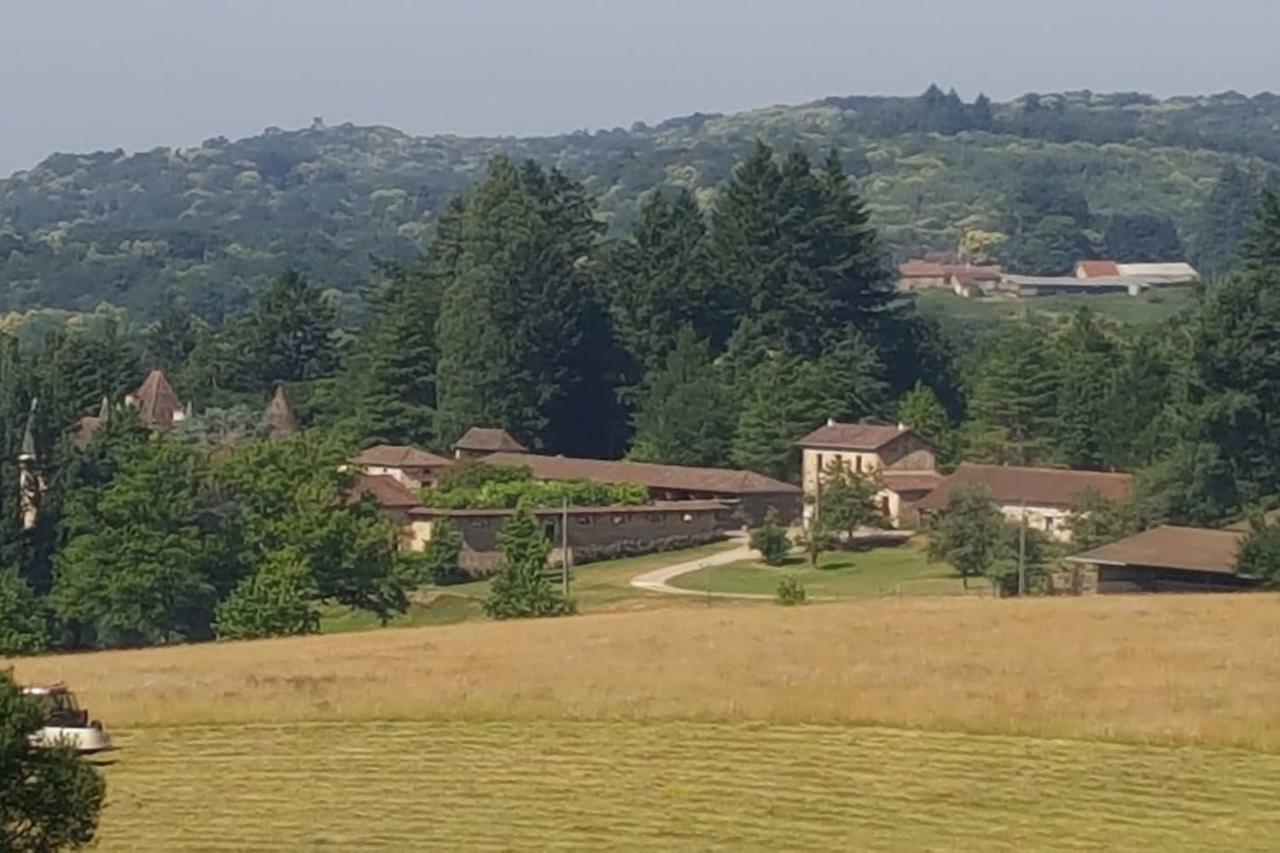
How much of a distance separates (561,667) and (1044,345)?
53694 millimetres

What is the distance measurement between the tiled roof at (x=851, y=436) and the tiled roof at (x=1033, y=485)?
379 cm

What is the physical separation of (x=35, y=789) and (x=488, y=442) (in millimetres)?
64670

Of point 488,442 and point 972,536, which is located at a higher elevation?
point 972,536

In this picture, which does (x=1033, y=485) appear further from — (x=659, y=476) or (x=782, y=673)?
(x=782, y=673)

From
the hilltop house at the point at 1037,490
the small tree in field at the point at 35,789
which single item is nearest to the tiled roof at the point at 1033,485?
the hilltop house at the point at 1037,490

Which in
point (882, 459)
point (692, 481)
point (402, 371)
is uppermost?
point (402, 371)

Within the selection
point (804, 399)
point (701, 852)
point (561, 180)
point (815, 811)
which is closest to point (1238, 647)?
point (815, 811)

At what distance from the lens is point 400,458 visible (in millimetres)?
79500

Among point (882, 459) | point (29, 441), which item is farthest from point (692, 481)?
point (29, 441)

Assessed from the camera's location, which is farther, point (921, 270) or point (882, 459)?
point (921, 270)

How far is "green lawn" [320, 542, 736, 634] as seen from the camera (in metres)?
57.7

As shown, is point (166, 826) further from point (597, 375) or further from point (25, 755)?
point (597, 375)

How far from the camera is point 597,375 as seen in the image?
8788 cm

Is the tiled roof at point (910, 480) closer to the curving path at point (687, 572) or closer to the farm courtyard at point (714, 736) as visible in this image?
the curving path at point (687, 572)
